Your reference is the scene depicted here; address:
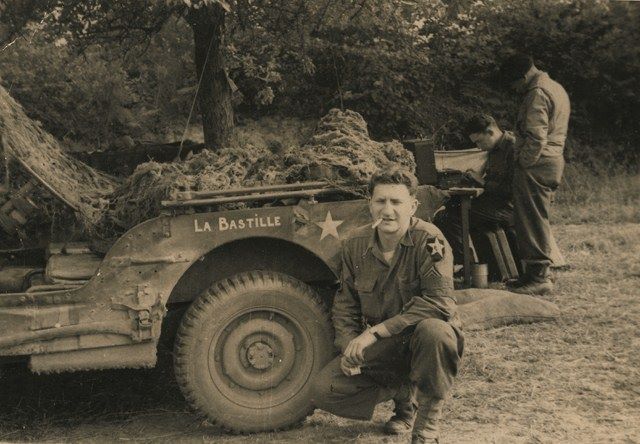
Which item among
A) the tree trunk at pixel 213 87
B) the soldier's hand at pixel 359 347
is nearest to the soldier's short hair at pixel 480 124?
the tree trunk at pixel 213 87

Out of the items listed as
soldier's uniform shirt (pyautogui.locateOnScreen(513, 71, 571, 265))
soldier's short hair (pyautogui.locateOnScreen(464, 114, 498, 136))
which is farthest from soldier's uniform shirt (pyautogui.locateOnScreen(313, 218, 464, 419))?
soldier's short hair (pyautogui.locateOnScreen(464, 114, 498, 136))

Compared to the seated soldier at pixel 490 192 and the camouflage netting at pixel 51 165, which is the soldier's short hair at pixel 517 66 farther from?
the camouflage netting at pixel 51 165

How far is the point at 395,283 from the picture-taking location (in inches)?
160

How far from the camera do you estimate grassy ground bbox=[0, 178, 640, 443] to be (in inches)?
169

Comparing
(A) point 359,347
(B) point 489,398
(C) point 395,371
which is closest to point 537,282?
(B) point 489,398

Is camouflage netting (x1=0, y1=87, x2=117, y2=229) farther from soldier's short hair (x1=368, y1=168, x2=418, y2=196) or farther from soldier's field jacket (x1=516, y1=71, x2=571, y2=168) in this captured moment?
soldier's field jacket (x1=516, y1=71, x2=571, y2=168)

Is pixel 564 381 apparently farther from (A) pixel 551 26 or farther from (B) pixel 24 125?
(A) pixel 551 26

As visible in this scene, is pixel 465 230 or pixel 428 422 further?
pixel 465 230

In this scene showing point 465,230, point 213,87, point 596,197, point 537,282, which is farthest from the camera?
point 596,197

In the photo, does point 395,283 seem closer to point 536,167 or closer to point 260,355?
point 260,355

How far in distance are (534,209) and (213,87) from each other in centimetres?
321

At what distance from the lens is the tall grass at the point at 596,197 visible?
11.0m

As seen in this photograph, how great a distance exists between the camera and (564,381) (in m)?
4.93

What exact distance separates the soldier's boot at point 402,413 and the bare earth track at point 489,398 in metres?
0.09
